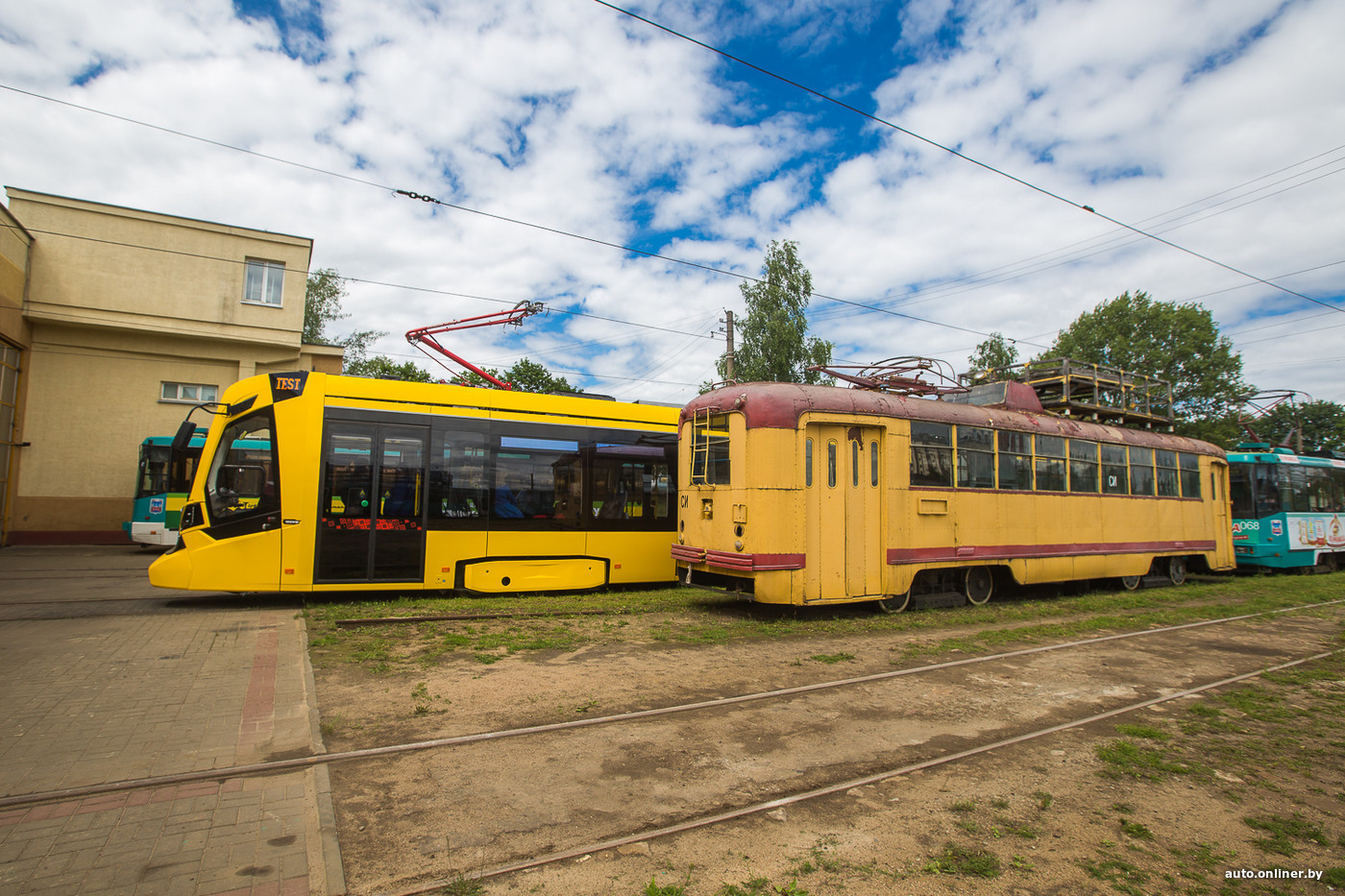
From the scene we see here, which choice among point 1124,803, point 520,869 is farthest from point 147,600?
point 1124,803

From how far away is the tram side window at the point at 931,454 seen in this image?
32.9 feet

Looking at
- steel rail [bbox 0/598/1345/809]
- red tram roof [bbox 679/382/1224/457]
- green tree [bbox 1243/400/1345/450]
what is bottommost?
steel rail [bbox 0/598/1345/809]

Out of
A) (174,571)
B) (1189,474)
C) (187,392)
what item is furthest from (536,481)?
(187,392)

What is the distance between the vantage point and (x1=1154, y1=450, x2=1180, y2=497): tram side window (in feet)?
46.2

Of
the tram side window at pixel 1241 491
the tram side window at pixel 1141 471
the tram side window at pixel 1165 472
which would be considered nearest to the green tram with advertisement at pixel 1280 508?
the tram side window at pixel 1241 491

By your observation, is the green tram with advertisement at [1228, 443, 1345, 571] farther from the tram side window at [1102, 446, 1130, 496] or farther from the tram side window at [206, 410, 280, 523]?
the tram side window at [206, 410, 280, 523]

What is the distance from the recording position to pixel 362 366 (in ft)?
132

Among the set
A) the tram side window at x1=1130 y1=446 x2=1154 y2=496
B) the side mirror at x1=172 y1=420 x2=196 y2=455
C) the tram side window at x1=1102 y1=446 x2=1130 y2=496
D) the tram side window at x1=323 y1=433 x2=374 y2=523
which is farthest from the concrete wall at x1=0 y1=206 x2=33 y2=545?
the tram side window at x1=1130 y1=446 x2=1154 y2=496

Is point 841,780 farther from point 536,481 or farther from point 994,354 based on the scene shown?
point 994,354

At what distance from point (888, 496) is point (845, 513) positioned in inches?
32.2

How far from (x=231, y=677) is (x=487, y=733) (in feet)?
9.31

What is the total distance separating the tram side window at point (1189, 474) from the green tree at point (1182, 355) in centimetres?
3194

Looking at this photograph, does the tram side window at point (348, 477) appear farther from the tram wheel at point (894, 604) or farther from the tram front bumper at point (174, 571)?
the tram wheel at point (894, 604)

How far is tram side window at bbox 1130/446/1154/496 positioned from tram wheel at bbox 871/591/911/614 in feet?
22.1
